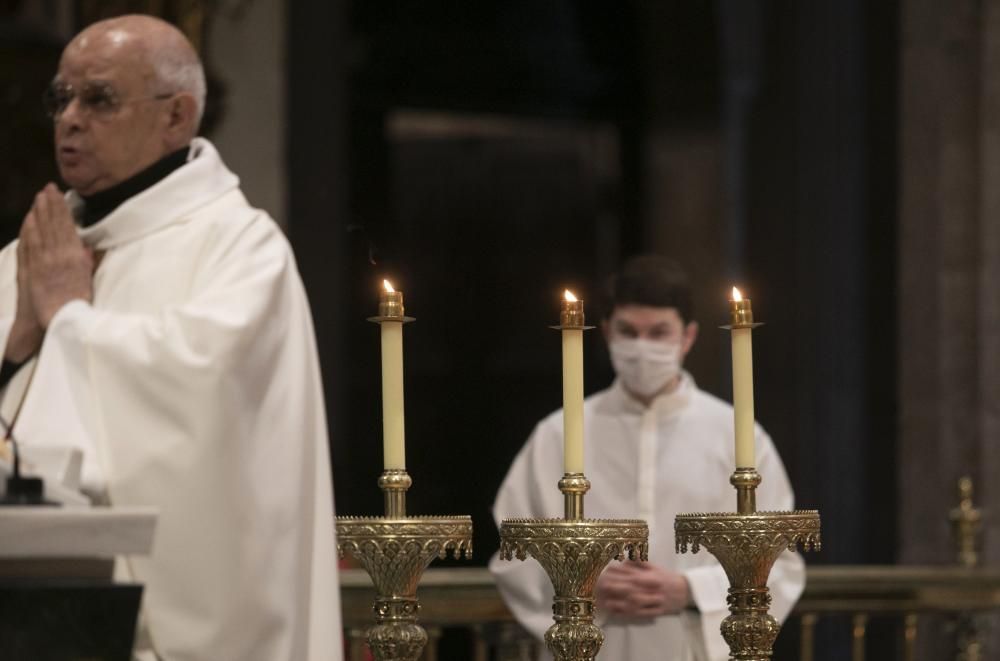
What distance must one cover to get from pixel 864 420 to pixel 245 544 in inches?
201

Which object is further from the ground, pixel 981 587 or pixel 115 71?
pixel 115 71

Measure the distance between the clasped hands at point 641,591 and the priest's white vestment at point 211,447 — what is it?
129cm

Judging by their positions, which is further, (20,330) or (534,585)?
(534,585)

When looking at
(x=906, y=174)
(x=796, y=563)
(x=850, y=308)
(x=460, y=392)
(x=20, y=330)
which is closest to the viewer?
(x=20, y=330)

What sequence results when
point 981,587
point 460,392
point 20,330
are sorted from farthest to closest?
1. point 460,392
2. point 981,587
3. point 20,330

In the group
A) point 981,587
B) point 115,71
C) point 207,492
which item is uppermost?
point 115,71

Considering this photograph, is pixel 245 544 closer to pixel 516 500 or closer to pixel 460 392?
pixel 516 500

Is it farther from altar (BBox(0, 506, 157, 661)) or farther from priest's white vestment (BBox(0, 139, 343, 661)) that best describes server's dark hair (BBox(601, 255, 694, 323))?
altar (BBox(0, 506, 157, 661))

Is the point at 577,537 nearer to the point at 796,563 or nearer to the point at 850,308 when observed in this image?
the point at 796,563

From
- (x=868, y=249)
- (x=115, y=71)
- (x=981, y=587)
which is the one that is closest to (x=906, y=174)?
(x=868, y=249)

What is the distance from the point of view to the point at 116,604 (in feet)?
8.59

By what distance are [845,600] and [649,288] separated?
1.13m

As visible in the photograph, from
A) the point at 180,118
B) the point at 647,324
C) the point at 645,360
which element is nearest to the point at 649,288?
the point at 647,324

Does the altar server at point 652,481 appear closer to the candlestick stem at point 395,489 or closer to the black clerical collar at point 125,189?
the candlestick stem at point 395,489
